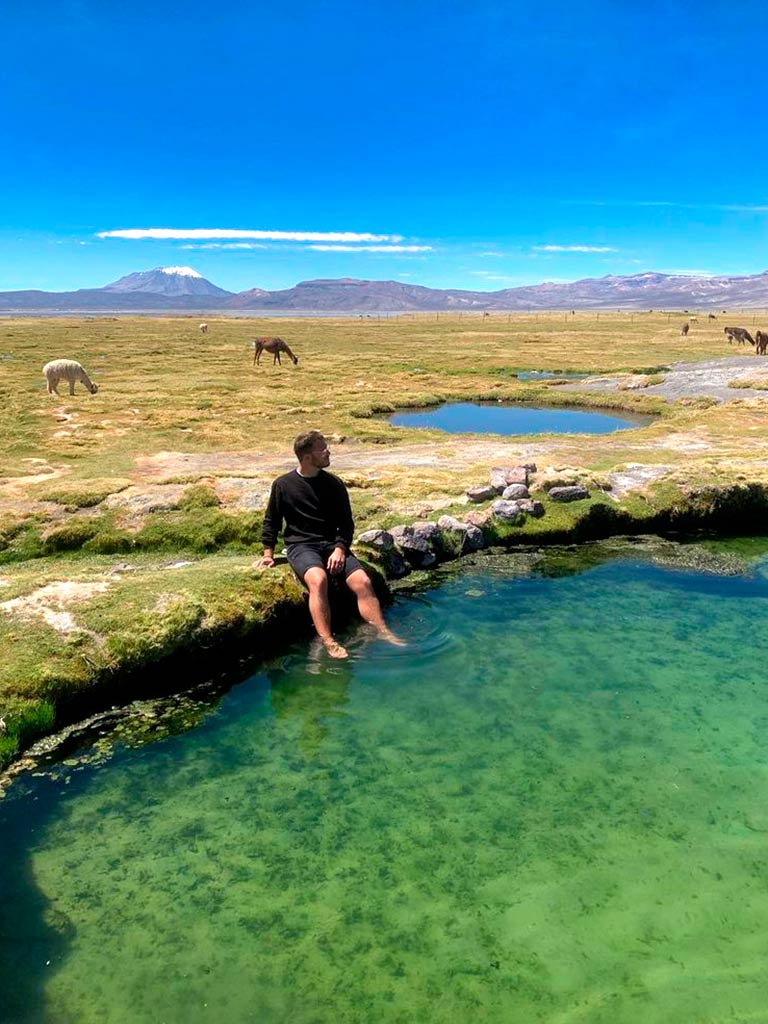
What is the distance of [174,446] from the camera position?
21.9 m

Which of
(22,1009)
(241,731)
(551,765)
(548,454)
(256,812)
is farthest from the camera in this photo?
(548,454)

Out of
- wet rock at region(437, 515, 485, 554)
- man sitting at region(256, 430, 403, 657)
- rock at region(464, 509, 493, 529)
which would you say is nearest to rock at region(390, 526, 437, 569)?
wet rock at region(437, 515, 485, 554)

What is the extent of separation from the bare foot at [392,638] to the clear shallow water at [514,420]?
1680 centimetres

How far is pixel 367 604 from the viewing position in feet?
34.1

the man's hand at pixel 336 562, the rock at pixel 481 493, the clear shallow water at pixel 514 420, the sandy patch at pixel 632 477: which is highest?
the clear shallow water at pixel 514 420

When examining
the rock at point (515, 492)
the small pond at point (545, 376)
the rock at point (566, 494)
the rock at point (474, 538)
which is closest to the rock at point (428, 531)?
the rock at point (474, 538)

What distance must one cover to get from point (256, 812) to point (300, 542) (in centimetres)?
470

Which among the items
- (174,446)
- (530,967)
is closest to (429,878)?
(530,967)

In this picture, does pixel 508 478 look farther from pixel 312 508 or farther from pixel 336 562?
pixel 336 562

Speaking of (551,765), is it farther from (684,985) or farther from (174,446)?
(174,446)

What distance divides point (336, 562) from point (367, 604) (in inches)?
31.1

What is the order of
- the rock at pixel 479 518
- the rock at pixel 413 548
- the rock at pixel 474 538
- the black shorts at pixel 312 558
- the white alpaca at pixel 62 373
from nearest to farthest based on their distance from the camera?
the black shorts at pixel 312 558 < the rock at pixel 413 548 < the rock at pixel 474 538 < the rock at pixel 479 518 < the white alpaca at pixel 62 373

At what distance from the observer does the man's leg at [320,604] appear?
10.0 meters

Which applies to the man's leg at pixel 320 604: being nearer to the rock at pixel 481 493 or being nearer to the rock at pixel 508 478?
the rock at pixel 481 493
